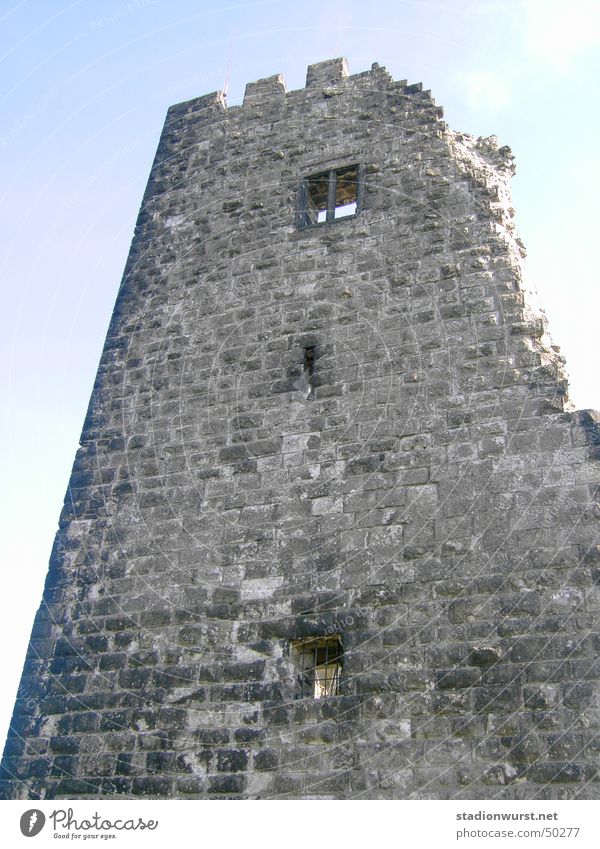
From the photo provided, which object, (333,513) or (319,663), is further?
(333,513)

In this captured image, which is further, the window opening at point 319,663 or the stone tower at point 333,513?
the window opening at point 319,663

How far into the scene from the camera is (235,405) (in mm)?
7512

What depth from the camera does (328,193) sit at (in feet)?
28.2

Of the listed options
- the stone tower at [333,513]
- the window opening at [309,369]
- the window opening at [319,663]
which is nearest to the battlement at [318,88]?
the stone tower at [333,513]

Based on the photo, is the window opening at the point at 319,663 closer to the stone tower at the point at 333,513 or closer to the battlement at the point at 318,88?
the stone tower at the point at 333,513

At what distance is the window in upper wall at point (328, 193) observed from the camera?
848 cm

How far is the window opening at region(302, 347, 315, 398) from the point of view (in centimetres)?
730

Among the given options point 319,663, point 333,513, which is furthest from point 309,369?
point 319,663

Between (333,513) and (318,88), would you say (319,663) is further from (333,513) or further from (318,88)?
(318,88)

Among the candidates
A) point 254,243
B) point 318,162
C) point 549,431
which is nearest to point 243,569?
point 549,431

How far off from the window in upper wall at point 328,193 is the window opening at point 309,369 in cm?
158

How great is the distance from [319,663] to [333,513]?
3.62 ft

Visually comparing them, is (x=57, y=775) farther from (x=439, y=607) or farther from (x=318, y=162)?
(x=318, y=162)

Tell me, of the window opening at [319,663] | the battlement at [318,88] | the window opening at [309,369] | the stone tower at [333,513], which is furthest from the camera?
the battlement at [318,88]
